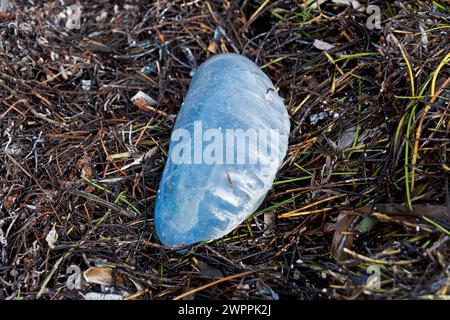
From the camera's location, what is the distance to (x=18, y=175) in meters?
2.17

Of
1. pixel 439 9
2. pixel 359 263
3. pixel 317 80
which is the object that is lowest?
pixel 359 263

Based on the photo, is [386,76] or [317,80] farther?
[317,80]

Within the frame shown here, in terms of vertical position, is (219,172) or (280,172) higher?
(219,172)

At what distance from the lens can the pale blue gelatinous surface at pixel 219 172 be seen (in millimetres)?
1866

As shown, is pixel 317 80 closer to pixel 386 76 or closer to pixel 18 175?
pixel 386 76

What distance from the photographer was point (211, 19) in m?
2.62

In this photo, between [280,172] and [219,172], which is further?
[280,172]

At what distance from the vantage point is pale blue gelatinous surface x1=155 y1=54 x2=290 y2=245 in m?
1.87

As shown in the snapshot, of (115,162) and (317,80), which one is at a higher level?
(317,80)

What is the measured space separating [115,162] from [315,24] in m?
1.11

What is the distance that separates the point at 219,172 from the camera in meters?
1.88
